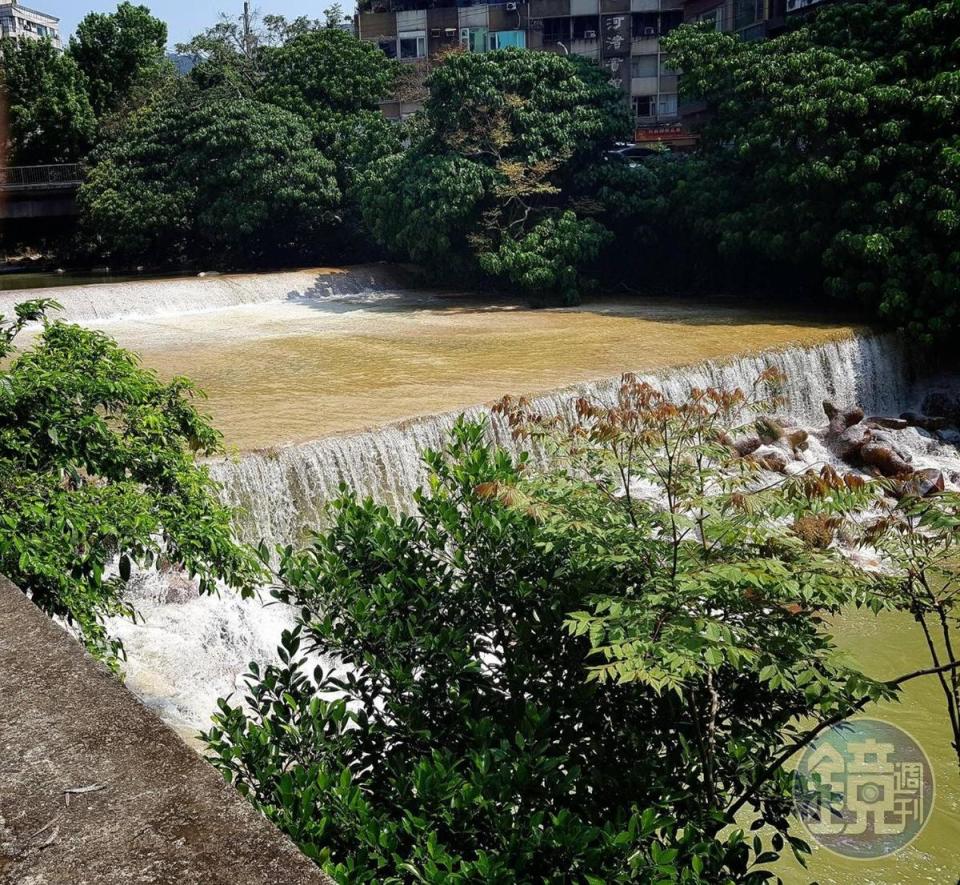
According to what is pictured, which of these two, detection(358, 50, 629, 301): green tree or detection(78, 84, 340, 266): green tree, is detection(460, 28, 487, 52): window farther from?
detection(358, 50, 629, 301): green tree

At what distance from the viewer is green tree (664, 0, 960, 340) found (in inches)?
561

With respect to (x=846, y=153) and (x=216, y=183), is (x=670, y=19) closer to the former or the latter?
(x=216, y=183)

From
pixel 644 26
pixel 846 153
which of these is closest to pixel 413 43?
pixel 644 26

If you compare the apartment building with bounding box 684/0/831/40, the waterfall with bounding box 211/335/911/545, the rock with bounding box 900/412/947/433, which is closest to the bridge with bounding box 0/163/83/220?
the apartment building with bounding box 684/0/831/40

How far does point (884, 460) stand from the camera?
39.3 ft

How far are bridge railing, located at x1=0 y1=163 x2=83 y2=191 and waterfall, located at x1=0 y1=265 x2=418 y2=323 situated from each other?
6904 millimetres

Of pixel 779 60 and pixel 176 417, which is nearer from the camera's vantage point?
pixel 176 417

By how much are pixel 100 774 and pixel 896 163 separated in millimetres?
15200

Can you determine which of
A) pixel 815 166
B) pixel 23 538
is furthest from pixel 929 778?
pixel 815 166

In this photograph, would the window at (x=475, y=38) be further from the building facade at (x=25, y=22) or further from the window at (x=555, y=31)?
the building facade at (x=25, y=22)

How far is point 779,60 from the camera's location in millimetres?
16297

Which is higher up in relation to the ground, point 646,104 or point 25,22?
point 25,22

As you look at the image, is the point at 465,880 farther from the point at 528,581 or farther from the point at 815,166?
the point at 815,166

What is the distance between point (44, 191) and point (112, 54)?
224 inches
